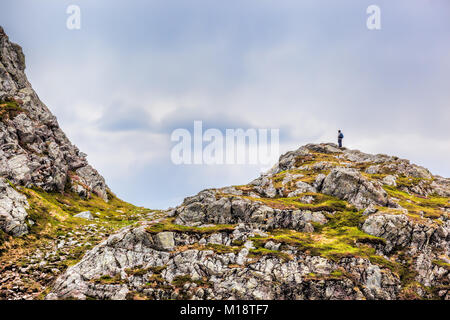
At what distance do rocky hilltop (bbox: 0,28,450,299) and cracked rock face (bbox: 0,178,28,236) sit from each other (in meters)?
0.19

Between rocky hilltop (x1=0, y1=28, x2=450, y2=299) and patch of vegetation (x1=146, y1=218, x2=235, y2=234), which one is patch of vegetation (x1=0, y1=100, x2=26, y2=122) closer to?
rocky hilltop (x1=0, y1=28, x2=450, y2=299)

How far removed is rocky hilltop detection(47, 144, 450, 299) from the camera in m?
31.8

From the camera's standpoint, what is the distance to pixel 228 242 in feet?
134

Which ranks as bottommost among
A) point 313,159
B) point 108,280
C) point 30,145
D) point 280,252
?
point 108,280

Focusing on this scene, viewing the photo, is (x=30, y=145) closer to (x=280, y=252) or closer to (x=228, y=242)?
(x=228, y=242)

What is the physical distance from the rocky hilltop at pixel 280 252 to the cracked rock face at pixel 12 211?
40.2 feet

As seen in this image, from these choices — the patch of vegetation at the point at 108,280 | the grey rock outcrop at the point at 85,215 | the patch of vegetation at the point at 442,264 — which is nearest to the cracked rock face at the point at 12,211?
the grey rock outcrop at the point at 85,215

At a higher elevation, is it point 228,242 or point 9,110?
point 9,110

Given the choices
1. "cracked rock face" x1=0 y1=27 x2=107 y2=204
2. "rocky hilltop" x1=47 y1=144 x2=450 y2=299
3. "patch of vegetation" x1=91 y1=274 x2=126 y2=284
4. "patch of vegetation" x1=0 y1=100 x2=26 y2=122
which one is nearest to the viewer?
"rocky hilltop" x1=47 y1=144 x2=450 y2=299

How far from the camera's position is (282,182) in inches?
2837

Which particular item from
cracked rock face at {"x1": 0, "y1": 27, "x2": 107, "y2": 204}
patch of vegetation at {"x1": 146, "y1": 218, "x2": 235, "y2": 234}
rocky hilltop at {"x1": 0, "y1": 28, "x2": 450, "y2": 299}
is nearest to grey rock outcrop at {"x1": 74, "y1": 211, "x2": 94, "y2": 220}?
rocky hilltop at {"x1": 0, "y1": 28, "x2": 450, "y2": 299}

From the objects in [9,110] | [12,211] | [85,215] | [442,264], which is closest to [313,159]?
[442,264]

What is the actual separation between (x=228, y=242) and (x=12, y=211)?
32856 mm
